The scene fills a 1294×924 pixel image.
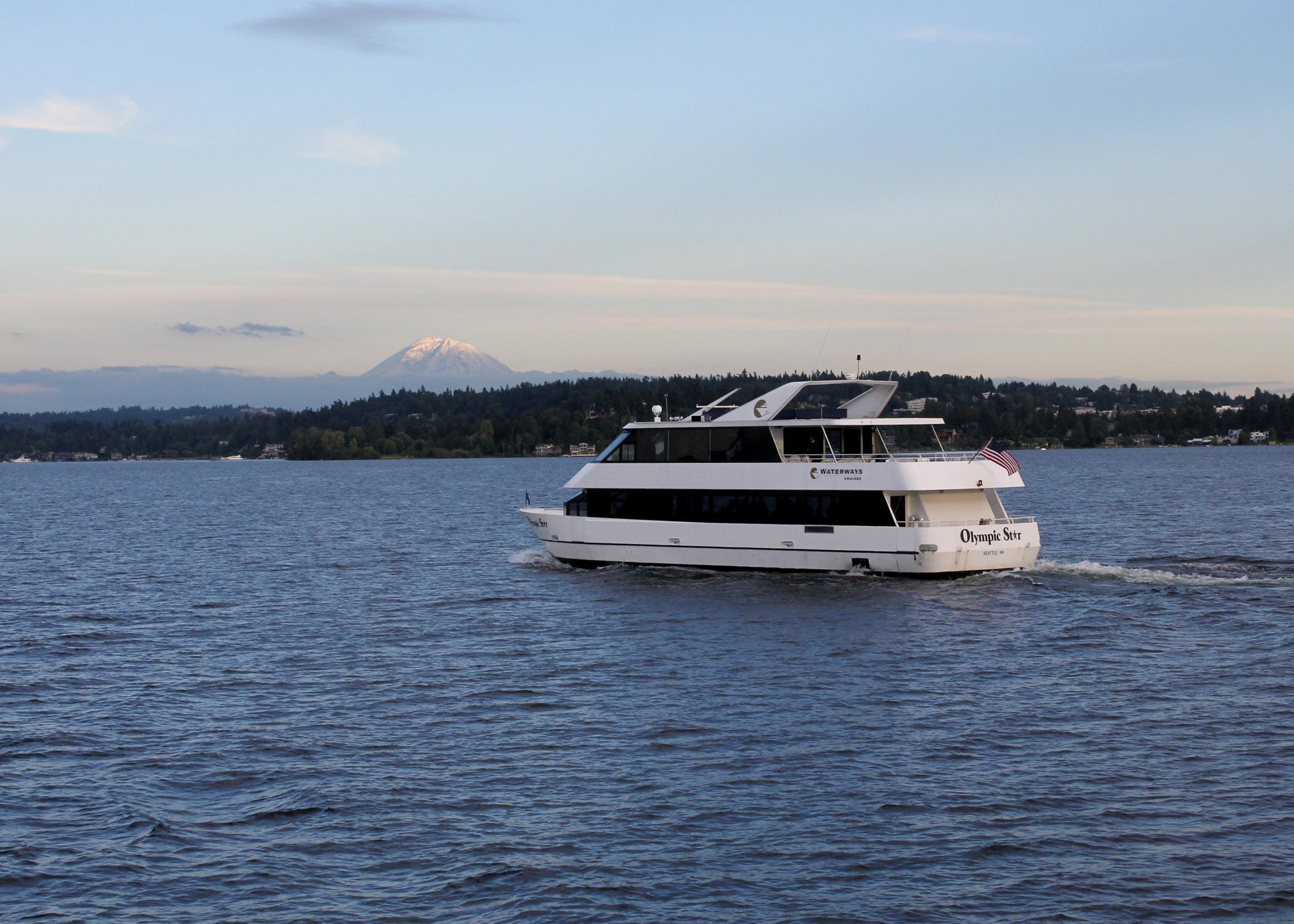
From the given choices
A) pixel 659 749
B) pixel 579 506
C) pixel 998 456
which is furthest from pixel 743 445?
pixel 659 749

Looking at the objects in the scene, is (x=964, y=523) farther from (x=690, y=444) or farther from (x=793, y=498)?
(x=690, y=444)

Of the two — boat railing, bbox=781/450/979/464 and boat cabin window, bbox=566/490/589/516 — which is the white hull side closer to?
boat cabin window, bbox=566/490/589/516

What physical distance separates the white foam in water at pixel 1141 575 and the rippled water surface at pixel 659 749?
206 millimetres

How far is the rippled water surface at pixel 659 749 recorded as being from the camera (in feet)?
43.4

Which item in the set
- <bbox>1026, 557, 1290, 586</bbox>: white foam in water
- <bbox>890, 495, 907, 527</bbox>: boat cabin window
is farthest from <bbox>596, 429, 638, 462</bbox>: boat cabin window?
<bbox>1026, 557, 1290, 586</bbox>: white foam in water

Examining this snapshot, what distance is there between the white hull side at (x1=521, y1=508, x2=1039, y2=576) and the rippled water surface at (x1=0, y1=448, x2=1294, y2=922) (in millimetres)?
563

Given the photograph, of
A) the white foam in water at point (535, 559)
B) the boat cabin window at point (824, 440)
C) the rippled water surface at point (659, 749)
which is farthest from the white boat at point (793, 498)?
the white foam in water at point (535, 559)

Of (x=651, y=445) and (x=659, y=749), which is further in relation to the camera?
(x=651, y=445)

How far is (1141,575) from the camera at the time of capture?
115ft

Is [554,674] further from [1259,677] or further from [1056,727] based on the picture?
[1259,677]

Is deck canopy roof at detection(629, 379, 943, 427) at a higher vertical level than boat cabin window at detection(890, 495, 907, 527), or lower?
higher

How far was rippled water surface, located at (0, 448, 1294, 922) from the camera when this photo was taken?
521 inches

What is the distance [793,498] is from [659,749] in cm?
1708

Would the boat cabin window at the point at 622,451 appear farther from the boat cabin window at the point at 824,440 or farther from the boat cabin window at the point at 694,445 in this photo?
the boat cabin window at the point at 824,440
